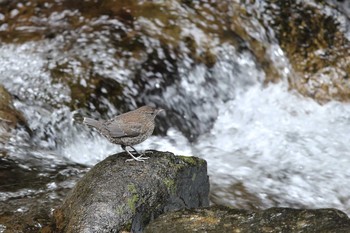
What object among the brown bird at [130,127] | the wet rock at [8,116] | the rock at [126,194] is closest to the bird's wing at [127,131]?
the brown bird at [130,127]

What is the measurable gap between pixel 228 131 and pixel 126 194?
4.83 meters

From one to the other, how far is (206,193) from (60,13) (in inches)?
219

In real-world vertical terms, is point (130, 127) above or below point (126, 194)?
above

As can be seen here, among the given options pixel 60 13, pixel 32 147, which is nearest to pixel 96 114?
pixel 32 147

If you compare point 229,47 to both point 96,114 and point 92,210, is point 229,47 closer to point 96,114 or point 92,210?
point 96,114

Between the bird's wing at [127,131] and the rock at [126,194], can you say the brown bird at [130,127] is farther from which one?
the rock at [126,194]

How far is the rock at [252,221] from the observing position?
4633mm

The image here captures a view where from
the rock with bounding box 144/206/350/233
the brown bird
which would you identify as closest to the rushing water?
the brown bird

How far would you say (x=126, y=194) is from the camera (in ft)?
18.2

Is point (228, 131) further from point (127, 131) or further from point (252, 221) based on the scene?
point (252, 221)

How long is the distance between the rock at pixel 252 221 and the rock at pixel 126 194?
1.50 feet

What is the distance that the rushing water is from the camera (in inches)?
334

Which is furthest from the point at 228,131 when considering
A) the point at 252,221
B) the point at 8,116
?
the point at 252,221

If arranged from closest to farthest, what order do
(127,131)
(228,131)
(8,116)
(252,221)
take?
(252,221)
(127,131)
(8,116)
(228,131)
